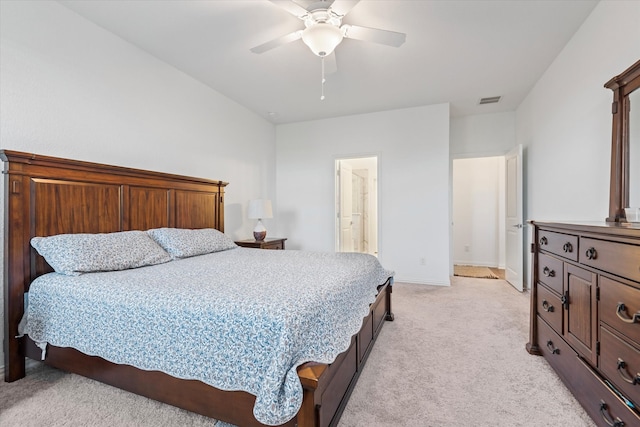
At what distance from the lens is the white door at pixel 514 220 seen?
12.7ft

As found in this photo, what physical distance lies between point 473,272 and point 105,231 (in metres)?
5.17

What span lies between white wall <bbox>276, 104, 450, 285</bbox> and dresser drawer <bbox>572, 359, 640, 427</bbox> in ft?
8.60

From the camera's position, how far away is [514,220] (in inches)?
162

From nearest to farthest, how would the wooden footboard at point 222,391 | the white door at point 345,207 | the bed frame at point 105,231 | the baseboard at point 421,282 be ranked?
1. the wooden footboard at point 222,391
2. the bed frame at point 105,231
3. the baseboard at point 421,282
4. the white door at point 345,207

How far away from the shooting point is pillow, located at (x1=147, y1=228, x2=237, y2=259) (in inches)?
97.3

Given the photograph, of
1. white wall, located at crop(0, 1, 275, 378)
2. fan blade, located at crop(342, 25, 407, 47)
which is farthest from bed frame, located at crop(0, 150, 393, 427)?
fan blade, located at crop(342, 25, 407, 47)

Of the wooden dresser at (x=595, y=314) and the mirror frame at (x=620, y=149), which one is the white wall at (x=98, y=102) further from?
the mirror frame at (x=620, y=149)

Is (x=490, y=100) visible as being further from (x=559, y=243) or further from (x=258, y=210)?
(x=258, y=210)

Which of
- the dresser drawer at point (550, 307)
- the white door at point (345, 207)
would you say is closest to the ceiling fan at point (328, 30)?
the dresser drawer at point (550, 307)

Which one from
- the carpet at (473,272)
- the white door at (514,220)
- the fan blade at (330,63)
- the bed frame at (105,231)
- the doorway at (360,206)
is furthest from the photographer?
the doorway at (360,206)

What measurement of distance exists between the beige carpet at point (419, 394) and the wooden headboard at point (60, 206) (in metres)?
0.49

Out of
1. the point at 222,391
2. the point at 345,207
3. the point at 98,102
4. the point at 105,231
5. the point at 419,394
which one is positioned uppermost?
the point at 98,102

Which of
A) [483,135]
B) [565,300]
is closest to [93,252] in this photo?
[565,300]

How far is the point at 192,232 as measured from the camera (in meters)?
2.78
